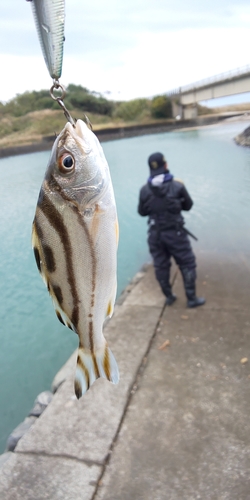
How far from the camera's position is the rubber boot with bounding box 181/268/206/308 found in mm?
5082

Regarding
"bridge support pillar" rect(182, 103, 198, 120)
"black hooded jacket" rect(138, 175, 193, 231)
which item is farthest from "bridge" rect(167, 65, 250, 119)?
"black hooded jacket" rect(138, 175, 193, 231)

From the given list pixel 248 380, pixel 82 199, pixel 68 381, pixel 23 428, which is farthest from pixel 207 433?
pixel 82 199

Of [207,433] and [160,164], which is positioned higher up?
[160,164]

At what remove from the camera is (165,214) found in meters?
4.78

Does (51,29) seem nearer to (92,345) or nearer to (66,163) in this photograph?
(66,163)

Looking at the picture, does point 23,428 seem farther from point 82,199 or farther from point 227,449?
point 82,199

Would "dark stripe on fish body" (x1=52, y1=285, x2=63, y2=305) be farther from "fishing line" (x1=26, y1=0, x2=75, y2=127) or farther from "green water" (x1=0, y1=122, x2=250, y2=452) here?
"green water" (x1=0, y1=122, x2=250, y2=452)

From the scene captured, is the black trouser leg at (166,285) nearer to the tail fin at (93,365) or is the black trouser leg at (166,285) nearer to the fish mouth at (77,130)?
the tail fin at (93,365)

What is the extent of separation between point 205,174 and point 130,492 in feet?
47.6

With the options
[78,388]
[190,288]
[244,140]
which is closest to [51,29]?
[78,388]

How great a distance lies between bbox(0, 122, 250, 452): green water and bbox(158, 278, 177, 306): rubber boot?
188cm

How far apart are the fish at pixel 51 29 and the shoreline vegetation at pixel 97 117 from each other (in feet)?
20.7

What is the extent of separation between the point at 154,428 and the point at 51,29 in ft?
9.83

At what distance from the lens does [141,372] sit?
4.02 metres
